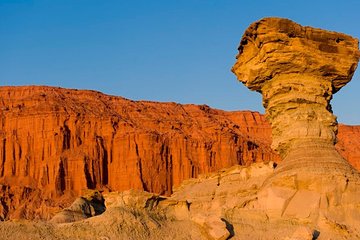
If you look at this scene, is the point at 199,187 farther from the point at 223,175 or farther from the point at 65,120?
the point at 65,120

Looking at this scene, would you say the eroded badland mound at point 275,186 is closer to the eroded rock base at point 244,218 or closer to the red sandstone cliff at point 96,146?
the eroded rock base at point 244,218

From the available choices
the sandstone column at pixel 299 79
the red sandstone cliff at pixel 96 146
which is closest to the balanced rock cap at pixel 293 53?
the sandstone column at pixel 299 79

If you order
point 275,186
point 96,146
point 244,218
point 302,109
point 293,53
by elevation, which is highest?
point 96,146

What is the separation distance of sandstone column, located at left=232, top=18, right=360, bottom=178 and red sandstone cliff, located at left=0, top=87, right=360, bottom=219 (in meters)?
75.9

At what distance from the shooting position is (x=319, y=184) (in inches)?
1125

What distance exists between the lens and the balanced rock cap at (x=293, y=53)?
30.5 meters

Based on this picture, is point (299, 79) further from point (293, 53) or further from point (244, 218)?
point (244, 218)

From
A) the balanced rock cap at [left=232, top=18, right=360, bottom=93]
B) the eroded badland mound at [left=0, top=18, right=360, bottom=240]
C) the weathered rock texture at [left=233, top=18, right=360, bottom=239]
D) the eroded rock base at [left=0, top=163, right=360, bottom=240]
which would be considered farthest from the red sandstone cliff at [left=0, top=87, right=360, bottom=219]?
the eroded rock base at [left=0, top=163, right=360, bottom=240]

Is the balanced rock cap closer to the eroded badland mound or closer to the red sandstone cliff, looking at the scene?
the eroded badland mound

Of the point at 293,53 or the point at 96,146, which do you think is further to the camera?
the point at 96,146

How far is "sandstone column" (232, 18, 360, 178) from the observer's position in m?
30.4

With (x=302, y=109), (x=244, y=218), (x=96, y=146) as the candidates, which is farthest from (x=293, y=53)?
(x=96, y=146)

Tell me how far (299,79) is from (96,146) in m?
91.0

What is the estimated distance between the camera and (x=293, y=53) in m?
30.6
